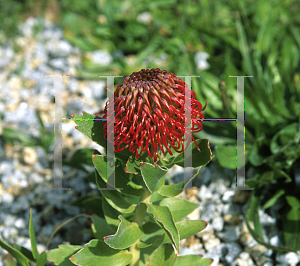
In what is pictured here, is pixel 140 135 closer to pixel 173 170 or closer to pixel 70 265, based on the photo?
pixel 70 265

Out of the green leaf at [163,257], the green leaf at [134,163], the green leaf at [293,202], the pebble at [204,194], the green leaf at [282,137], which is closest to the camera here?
the green leaf at [134,163]

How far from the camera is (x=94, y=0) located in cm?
433

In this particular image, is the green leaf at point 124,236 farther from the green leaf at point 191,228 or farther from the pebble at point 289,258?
the pebble at point 289,258

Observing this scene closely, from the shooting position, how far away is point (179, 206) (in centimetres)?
178

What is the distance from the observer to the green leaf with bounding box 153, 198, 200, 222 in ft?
5.76

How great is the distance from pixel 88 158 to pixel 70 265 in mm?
634

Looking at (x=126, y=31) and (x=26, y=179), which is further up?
(x=126, y=31)

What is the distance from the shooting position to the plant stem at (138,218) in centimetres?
167

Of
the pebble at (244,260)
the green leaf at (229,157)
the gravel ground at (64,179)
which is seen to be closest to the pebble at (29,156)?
the gravel ground at (64,179)

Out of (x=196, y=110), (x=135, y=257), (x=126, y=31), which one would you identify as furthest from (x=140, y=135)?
(x=126, y=31)

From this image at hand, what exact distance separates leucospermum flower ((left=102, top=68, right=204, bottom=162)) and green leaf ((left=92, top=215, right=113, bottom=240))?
0.61 metres

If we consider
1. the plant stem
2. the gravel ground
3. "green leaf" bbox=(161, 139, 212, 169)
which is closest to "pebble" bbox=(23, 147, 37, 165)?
the gravel ground

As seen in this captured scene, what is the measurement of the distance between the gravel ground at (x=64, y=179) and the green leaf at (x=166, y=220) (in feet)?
2.13

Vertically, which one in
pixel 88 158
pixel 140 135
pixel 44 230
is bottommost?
pixel 44 230
